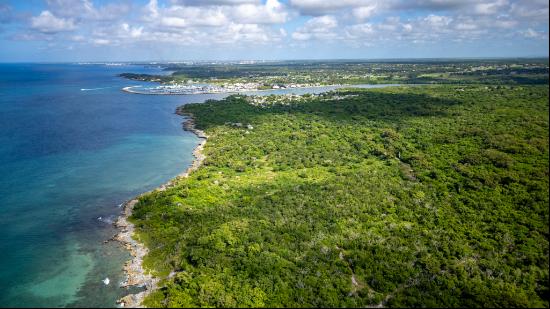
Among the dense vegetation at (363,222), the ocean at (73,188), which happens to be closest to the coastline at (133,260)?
the ocean at (73,188)

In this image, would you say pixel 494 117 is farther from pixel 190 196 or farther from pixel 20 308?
pixel 20 308

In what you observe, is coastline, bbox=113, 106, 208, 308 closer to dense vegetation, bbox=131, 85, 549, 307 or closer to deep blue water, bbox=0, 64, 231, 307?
deep blue water, bbox=0, 64, 231, 307

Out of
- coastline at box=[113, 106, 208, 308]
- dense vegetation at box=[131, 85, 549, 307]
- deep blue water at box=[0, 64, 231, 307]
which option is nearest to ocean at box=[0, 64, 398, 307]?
deep blue water at box=[0, 64, 231, 307]

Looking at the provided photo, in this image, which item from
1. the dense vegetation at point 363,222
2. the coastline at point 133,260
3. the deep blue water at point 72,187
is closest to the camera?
the dense vegetation at point 363,222

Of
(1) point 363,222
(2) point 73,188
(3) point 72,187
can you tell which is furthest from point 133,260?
(3) point 72,187

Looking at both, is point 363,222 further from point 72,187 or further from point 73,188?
point 72,187

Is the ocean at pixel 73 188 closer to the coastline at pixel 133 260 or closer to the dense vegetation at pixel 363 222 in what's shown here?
the coastline at pixel 133 260
